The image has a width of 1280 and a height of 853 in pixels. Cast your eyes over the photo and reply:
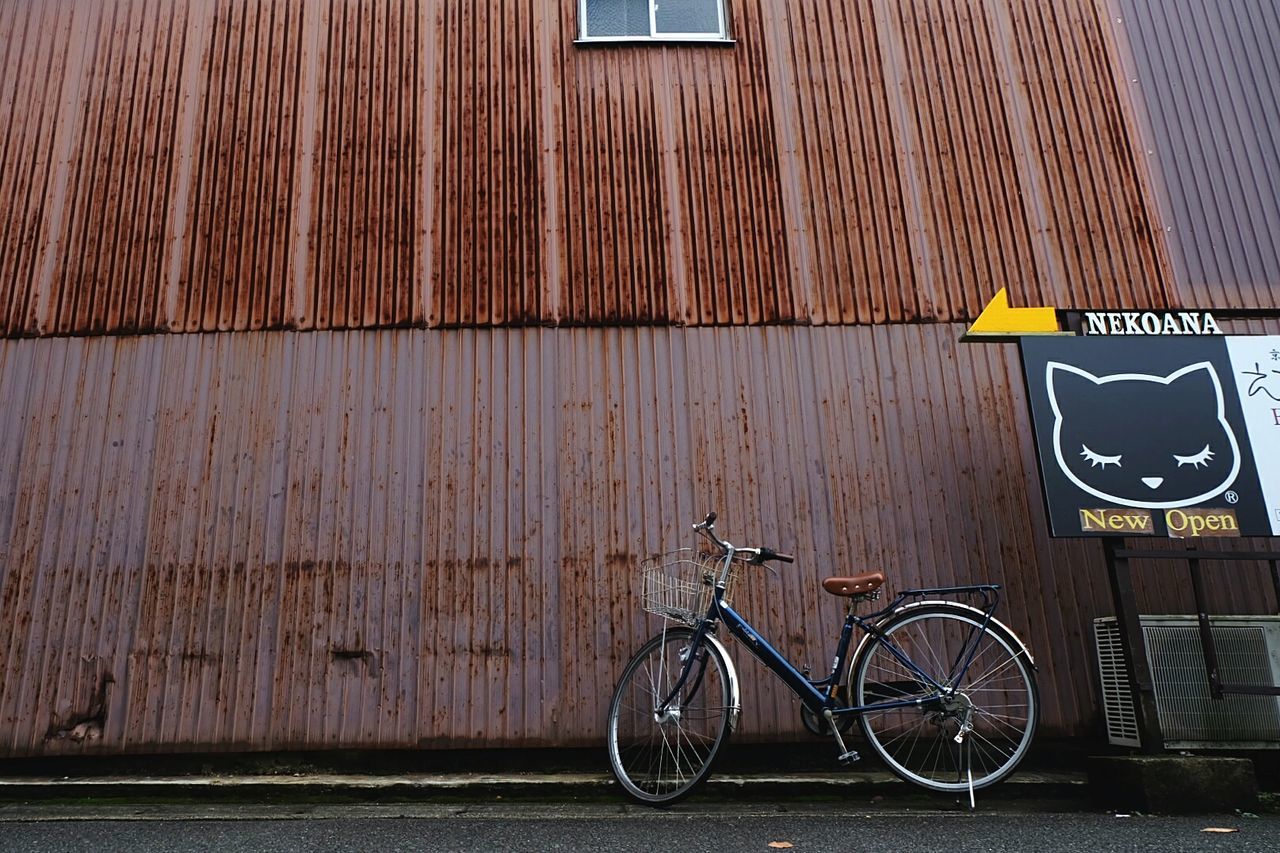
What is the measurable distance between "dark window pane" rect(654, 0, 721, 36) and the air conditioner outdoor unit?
4829 mm

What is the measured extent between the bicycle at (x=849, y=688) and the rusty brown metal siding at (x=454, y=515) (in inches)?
13.7

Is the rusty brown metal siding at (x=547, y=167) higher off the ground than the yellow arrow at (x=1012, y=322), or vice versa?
the rusty brown metal siding at (x=547, y=167)

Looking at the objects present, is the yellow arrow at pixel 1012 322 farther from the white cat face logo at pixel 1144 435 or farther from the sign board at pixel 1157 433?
the white cat face logo at pixel 1144 435

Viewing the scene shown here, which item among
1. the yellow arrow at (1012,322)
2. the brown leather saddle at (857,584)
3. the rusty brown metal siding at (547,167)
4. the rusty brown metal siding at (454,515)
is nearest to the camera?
the brown leather saddle at (857,584)

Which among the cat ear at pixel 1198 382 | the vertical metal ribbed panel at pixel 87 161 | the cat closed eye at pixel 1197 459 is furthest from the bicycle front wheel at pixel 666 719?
the vertical metal ribbed panel at pixel 87 161

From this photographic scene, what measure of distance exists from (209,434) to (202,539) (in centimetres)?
68

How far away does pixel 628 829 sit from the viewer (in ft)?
11.2

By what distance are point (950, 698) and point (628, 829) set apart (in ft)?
5.15

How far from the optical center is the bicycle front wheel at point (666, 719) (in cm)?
374

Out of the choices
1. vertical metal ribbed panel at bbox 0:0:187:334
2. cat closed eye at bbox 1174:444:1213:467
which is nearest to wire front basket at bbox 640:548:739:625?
cat closed eye at bbox 1174:444:1213:467

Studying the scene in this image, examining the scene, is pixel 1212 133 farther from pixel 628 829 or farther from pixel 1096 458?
pixel 628 829

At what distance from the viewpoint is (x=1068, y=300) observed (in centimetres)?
524

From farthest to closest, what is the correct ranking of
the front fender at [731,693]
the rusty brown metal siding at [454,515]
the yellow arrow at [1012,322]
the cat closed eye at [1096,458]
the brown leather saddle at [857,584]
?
the rusty brown metal siding at [454,515], the yellow arrow at [1012,322], the cat closed eye at [1096,458], the brown leather saddle at [857,584], the front fender at [731,693]

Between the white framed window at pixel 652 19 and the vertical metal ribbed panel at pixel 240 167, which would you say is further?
the white framed window at pixel 652 19
